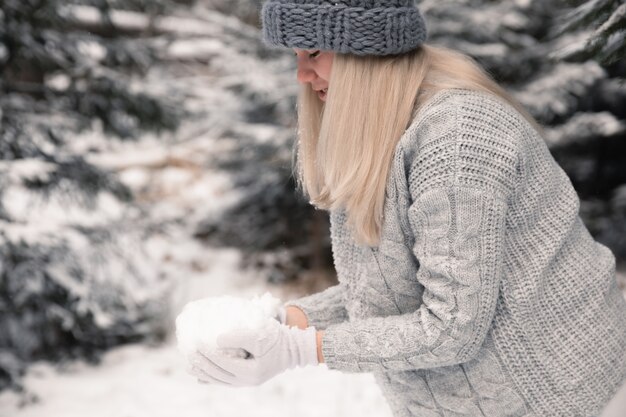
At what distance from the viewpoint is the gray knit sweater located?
52.2 inches

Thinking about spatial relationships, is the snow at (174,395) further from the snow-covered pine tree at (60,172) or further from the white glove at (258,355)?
the white glove at (258,355)

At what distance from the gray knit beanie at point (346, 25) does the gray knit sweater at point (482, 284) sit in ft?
0.62

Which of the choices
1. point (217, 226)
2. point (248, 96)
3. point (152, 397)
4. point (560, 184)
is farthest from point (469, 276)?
point (217, 226)

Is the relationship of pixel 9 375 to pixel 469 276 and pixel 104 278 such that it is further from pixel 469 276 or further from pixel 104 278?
pixel 469 276

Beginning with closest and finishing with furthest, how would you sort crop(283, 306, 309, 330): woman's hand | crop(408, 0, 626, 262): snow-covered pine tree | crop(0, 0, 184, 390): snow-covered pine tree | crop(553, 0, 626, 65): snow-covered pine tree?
crop(283, 306, 309, 330): woman's hand, crop(553, 0, 626, 65): snow-covered pine tree, crop(0, 0, 184, 390): snow-covered pine tree, crop(408, 0, 626, 262): snow-covered pine tree

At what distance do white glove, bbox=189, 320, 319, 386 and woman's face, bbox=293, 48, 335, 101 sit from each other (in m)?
0.62

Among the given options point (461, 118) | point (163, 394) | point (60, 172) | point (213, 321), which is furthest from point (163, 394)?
point (461, 118)

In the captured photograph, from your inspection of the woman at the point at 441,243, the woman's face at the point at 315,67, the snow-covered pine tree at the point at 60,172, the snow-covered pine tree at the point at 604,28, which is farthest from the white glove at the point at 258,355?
the snow-covered pine tree at the point at 60,172

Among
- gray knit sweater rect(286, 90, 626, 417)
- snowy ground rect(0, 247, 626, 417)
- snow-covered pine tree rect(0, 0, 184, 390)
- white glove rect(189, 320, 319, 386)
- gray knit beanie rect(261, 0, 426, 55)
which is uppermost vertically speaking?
gray knit beanie rect(261, 0, 426, 55)

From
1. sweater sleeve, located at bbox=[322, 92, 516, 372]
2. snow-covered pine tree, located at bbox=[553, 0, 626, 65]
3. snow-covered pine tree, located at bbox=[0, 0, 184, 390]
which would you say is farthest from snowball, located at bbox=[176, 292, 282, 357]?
snow-covered pine tree, located at bbox=[0, 0, 184, 390]

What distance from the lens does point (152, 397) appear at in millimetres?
4555

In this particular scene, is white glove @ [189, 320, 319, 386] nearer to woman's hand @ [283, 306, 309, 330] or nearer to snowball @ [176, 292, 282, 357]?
snowball @ [176, 292, 282, 357]

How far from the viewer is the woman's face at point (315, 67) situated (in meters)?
1.58

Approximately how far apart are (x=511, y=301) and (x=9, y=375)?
151 inches
